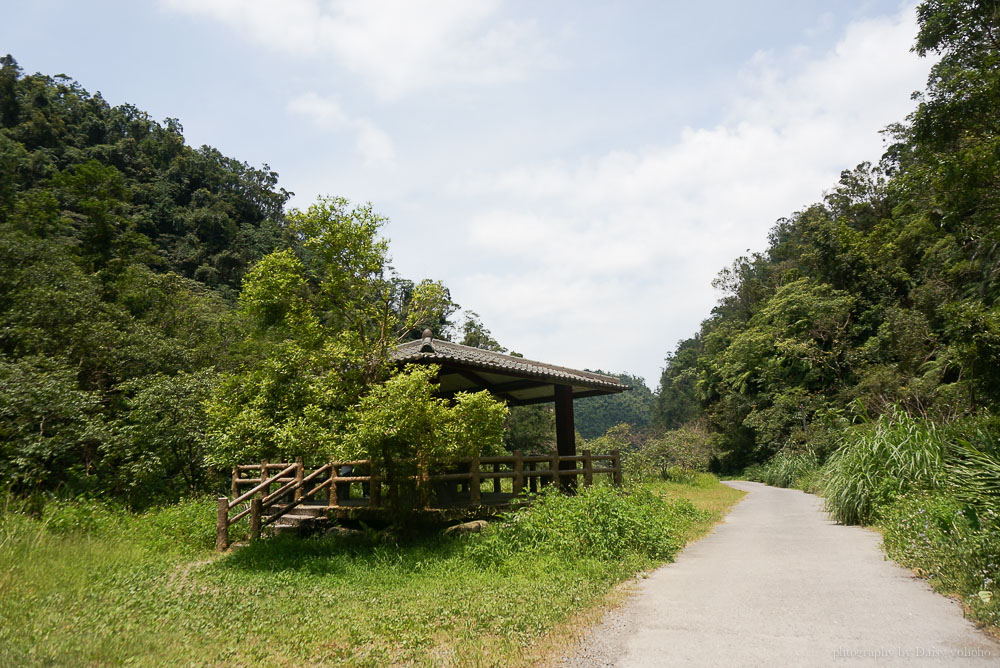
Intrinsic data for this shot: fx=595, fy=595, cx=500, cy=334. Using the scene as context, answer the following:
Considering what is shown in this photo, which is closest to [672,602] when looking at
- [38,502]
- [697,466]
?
[38,502]

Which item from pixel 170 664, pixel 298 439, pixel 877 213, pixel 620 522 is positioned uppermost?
pixel 877 213

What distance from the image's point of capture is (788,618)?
4711 mm

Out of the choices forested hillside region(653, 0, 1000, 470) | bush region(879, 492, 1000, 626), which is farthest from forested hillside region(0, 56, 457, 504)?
forested hillside region(653, 0, 1000, 470)

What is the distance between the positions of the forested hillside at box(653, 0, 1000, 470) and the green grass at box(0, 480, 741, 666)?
287 inches

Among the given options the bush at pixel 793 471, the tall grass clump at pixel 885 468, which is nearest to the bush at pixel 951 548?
the tall grass clump at pixel 885 468

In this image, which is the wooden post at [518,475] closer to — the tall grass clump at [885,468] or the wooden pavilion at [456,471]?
the wooden pavilion at [456,471]

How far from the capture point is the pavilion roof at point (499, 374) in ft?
35.4

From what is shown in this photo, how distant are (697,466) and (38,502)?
87.5ft

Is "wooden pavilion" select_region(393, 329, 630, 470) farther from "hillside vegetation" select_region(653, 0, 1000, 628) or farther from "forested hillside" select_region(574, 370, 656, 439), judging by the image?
"forested hillside" select_region(574, 370, 656, 439)

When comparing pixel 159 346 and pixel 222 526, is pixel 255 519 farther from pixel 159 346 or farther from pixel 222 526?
pixel 159 346

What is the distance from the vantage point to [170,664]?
15.0 feet

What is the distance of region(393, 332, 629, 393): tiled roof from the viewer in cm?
1063

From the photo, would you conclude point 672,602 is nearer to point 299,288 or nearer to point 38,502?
point 299,288

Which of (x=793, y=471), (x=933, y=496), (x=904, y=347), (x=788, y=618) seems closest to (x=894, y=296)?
(x=904, y=347)
